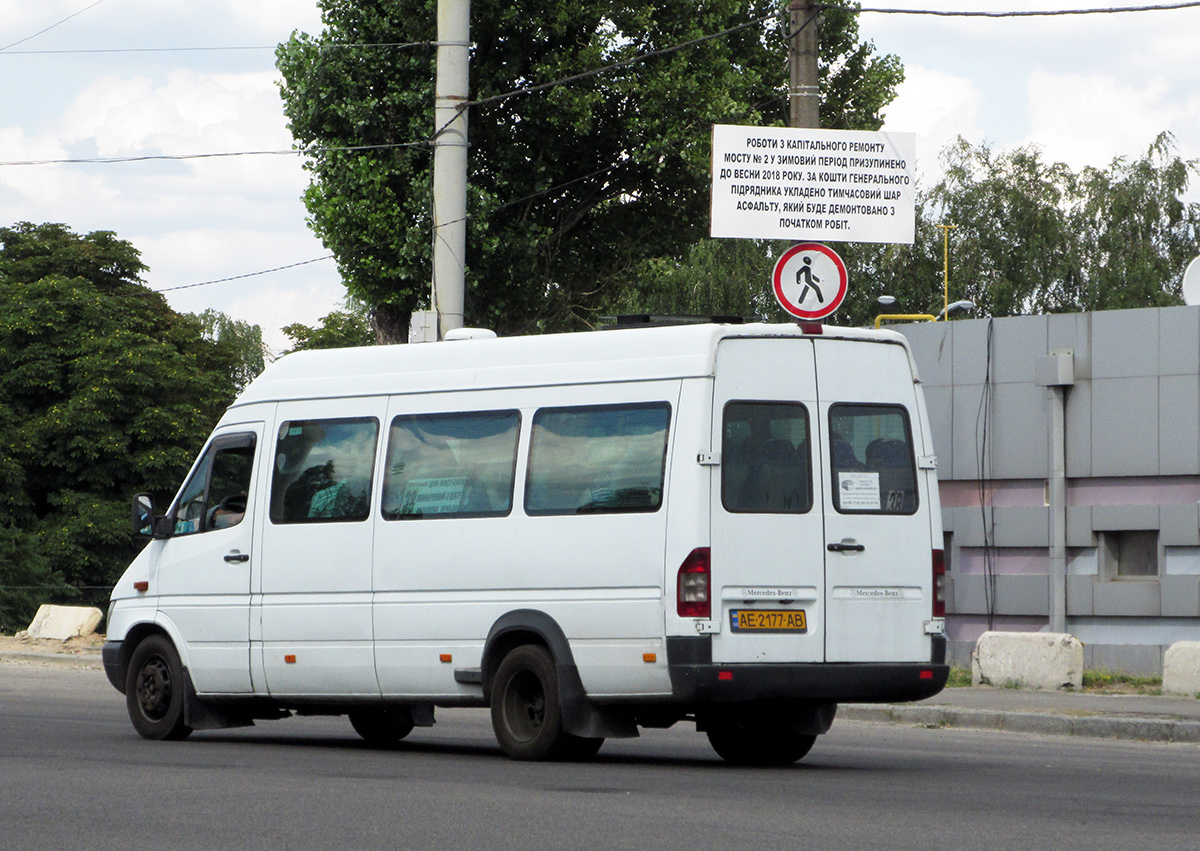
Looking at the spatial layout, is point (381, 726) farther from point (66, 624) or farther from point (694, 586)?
point (66, 624)

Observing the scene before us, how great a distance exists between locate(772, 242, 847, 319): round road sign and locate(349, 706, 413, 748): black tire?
4294mm

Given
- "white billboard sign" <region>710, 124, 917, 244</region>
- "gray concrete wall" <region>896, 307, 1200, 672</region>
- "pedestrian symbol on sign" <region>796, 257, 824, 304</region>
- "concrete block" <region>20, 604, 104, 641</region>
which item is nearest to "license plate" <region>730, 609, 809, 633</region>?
"pedestrian symbol on sign" <region>796, 257, 824, 304</region>

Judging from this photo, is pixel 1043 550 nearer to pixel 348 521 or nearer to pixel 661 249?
pixel 348 521

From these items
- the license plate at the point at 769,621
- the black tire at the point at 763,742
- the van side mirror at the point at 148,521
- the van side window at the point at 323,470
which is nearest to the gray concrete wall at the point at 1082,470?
the black tire at the point at 763,742

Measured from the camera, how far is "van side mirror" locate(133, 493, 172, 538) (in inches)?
510

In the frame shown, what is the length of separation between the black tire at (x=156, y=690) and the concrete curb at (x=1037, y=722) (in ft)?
19.8

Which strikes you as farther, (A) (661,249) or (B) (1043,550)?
(A) (661,249)

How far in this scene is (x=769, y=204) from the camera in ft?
51.4

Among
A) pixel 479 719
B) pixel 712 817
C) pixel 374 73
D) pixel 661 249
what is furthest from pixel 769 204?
pixel 661 249

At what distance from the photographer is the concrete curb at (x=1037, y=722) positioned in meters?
13.7

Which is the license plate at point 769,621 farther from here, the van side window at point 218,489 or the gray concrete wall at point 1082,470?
the gray concrete wall at point 1082,470

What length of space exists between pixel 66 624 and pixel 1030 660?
1449 cm

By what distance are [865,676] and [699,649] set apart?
107cm

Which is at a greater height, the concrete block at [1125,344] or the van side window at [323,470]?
the concrete block at [1125,344]
